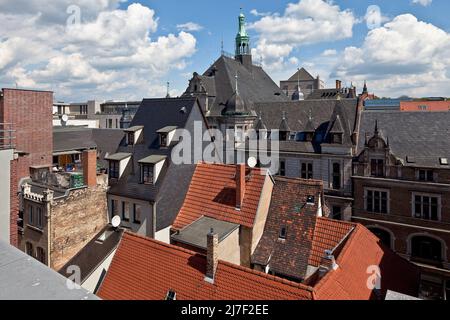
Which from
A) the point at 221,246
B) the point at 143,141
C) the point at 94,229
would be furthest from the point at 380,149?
the point at 94,229

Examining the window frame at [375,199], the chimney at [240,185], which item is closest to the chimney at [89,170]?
the chimney at [240,185]

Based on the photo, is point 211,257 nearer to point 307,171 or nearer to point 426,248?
point 426,248

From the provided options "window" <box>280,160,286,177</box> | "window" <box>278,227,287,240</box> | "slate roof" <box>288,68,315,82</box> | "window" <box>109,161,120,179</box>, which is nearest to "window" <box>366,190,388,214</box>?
"window" <box>280,160,286,177</box>

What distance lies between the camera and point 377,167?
26359 mm

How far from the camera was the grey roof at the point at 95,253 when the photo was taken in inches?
650

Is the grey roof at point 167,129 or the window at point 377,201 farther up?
the grey roof at point 167,129

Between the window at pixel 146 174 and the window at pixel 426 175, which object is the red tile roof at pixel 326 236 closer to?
the window at pixel 146 174

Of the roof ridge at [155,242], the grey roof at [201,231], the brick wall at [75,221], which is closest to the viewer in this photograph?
the roof ridge at [155,242]

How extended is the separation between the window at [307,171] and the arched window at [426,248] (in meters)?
9.68

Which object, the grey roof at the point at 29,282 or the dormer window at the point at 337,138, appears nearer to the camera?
the grey roof at the point at 29,282

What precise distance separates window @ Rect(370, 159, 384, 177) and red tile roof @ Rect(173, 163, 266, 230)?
11.8 m

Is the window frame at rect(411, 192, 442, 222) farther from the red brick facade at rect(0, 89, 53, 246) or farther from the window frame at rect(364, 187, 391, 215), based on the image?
the red brick facade at rect(0, 89, 53, 246)

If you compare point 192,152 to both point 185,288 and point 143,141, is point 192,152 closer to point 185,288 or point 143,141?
point 143,141

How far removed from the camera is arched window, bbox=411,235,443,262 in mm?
24061
